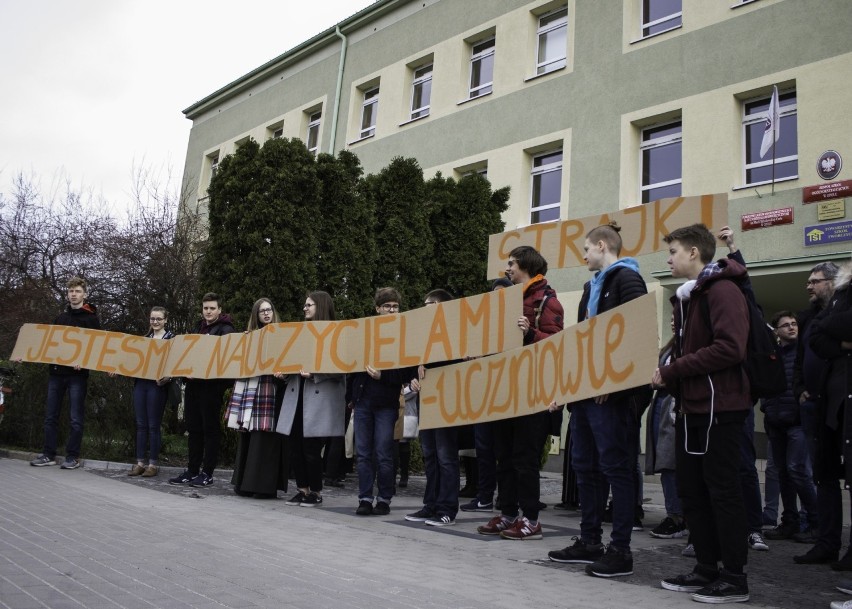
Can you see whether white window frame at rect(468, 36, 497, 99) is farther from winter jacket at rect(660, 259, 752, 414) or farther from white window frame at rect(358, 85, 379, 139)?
winter jacket at rect(660, 259, 752, 414)

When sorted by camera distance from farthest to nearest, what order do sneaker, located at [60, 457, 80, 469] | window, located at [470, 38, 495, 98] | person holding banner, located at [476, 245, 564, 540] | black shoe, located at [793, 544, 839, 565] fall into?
window, located at [470, 38, 495, 98] → sneaker, located at [60, 457, 80, 469] → person holding banner, located at [476, 245, 564, 540] → black shoe, located at [793, 544, 839, 565]

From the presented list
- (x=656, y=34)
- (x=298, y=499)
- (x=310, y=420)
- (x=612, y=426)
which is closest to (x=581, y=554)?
(x=612, y=426)

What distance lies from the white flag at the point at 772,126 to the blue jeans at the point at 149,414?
33.2 feet

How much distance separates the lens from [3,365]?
11.5 m

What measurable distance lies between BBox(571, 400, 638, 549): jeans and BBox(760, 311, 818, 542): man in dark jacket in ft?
7.30

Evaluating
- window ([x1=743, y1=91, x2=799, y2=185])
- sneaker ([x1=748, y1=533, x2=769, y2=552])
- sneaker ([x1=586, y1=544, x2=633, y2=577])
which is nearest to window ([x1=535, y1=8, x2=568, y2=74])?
window ([x1=743, y1=91, x2=799, y2=185])

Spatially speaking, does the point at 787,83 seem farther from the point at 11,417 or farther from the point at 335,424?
the point at 11,417

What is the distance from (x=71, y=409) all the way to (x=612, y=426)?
6.94 m

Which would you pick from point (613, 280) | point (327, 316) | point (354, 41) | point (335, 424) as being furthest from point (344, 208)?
point (354, 41)

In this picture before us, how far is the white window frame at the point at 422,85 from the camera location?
20.5m

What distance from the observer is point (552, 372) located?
5.49 meters

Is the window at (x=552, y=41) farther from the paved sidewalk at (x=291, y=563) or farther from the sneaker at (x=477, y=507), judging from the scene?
the paved sidewalk at (x=291, y=563)

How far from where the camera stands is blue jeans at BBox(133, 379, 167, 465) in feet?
28.9

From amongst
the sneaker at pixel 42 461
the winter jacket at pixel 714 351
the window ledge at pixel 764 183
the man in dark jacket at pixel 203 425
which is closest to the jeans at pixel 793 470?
the winter jacket at pixel 714 351
